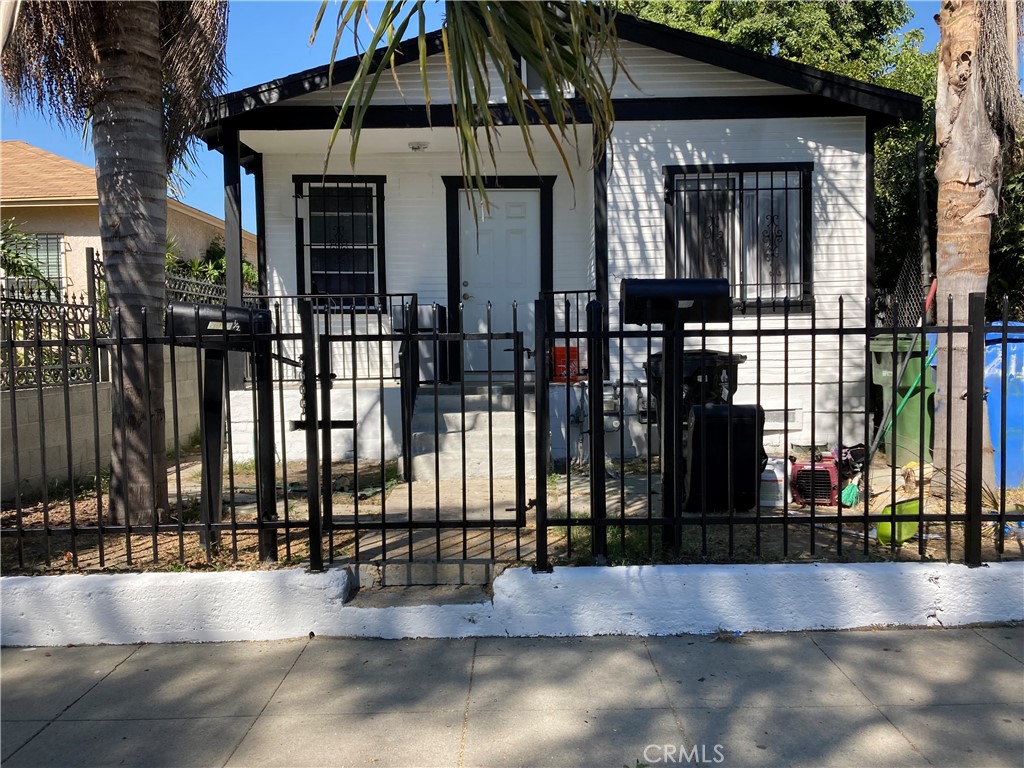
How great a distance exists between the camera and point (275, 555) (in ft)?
15.4

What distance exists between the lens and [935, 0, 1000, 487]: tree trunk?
581 centimetres

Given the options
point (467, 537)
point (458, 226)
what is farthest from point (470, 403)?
Result: point (467, 537)

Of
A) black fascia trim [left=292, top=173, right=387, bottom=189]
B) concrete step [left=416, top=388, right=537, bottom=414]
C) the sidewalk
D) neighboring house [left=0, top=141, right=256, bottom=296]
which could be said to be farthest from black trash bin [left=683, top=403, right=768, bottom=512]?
neighboring house [left=0, top=141, right=256, bottom=296]

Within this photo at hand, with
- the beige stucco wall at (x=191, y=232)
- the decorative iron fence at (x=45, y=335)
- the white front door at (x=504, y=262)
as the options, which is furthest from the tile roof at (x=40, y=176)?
the white front door at (x=504, y=262)

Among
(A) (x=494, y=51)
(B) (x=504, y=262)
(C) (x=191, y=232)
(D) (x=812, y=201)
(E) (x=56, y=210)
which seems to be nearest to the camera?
(A) (x=494, y=51)

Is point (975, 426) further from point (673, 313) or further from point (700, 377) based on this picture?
point (673, 313)

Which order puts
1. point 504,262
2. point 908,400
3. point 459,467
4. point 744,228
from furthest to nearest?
point 504,262 → point 744,228 → point 908,400 → point 459,467

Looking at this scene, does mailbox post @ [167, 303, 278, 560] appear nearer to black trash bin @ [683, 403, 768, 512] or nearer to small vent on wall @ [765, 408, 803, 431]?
black trash bin @ [683, 403, 768, 512]

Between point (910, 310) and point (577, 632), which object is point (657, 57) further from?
point (577, 632)

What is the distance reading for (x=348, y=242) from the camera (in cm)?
1005

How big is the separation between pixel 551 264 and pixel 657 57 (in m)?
2.76

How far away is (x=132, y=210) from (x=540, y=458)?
3.07 meters

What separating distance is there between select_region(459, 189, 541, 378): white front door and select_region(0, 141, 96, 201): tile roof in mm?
8609

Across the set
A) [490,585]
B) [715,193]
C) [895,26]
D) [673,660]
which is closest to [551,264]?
[715,193]
